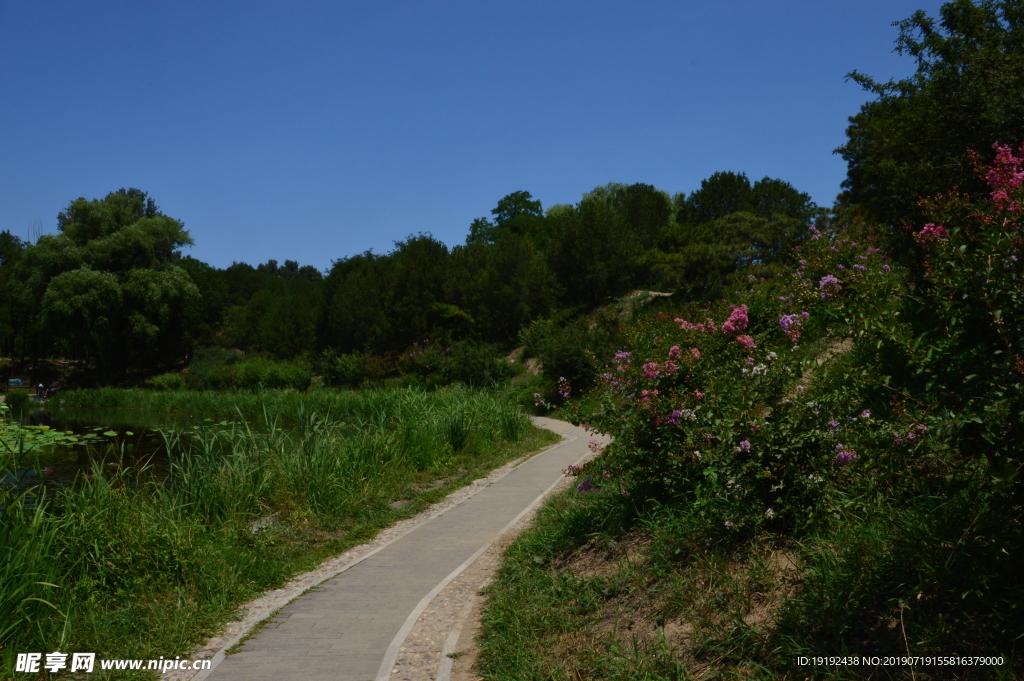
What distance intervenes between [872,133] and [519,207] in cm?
5241

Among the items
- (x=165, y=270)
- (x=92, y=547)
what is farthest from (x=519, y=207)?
(x=92, y=547)

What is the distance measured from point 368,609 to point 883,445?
4.46 metres

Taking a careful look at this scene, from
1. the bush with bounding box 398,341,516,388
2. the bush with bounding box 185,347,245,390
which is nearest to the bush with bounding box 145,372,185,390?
the bush with bounding box 185,347,245,390

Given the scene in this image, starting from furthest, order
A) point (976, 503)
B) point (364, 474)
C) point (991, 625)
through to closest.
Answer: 1. point (364, 474)
2. point (976, 503)
3. point (991, 625)

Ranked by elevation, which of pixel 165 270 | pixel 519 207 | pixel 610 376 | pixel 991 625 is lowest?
pixel 991 625

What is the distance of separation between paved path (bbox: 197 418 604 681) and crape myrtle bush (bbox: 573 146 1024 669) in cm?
241

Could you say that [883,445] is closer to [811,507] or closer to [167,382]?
[811,507]

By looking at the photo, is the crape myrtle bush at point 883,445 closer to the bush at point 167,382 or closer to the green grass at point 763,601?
the green grass at point 763,601

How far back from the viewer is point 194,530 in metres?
7.99

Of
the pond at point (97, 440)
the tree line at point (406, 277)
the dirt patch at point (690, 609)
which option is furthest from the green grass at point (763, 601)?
the tree line at point (406, 277)

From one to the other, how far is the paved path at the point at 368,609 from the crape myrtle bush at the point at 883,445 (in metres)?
2.41

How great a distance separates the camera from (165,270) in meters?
46.8

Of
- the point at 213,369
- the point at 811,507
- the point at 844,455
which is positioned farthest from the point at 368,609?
the point at 213,369

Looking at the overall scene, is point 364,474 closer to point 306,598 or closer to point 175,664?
point 306,598
